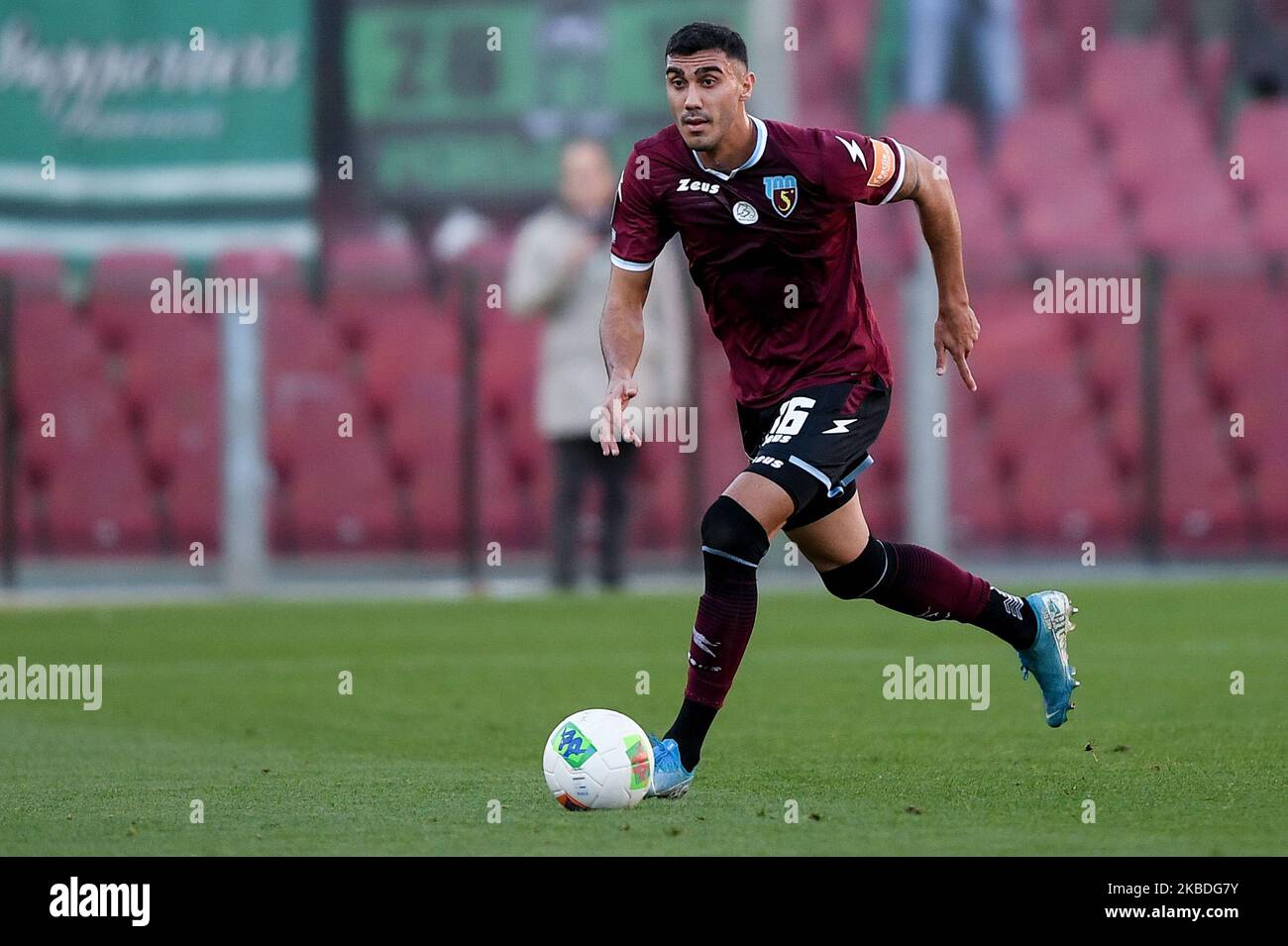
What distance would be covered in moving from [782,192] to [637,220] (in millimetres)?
412

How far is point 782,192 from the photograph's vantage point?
229 inches

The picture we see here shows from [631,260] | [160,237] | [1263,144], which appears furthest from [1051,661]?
[1263,144]

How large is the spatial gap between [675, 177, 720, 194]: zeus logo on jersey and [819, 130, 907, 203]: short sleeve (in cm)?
30

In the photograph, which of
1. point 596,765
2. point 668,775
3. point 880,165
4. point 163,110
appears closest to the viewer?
point 596,765

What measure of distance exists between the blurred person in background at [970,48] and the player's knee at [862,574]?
11939mm

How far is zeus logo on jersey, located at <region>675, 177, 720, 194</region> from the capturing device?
583cm

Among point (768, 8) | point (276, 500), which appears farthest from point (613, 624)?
point (768, 8)

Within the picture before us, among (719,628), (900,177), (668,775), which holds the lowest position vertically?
(668,775)

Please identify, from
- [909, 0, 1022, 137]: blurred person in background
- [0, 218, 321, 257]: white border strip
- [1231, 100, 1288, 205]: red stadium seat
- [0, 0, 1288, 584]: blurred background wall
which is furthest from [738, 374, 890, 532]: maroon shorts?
[909, 0, 1022, 137]: blurred person in background

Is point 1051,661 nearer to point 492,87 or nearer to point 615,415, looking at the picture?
point 615,415

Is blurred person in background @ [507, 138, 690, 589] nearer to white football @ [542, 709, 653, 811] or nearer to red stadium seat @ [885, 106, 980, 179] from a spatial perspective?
red stadium seat @ [885, 106, 980, 179]

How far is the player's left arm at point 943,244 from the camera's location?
236 inches

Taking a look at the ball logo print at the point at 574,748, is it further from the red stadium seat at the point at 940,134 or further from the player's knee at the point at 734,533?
the red stadium seat at the point at 940,134

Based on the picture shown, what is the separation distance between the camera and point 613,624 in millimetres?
A: 10586
